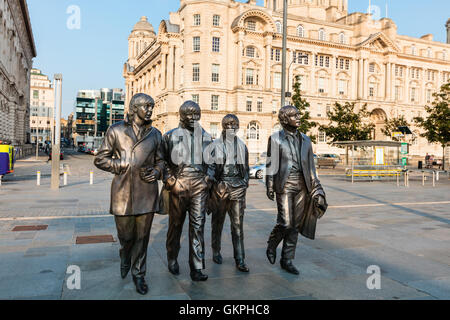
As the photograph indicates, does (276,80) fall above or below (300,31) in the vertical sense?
below

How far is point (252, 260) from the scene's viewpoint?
214 inches

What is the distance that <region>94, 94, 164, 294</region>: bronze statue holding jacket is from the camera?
410 centimetres

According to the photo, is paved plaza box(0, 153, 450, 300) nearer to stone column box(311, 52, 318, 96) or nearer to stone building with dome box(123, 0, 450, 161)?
stone building with dome box(123, 0, 450, 161)

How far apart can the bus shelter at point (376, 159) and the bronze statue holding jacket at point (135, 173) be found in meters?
19.4

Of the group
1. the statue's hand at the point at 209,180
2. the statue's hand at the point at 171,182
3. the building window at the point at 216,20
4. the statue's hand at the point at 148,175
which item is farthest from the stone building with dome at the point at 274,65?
the statue's hand at the point at 148,175

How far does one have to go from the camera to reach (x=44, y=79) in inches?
5428

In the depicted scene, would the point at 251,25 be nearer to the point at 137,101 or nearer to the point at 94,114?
the point at 137,101

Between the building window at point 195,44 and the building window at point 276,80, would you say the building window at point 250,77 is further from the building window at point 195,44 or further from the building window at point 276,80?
the building window at point 195,44

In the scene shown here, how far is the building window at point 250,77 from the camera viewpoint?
53.0 meters

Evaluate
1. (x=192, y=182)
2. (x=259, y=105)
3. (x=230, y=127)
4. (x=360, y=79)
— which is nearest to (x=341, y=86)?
(x=360, y=79)

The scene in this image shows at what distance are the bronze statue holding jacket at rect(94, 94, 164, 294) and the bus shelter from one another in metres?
19.4

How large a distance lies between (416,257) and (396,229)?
2246 millimetres

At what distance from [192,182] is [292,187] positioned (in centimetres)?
127
